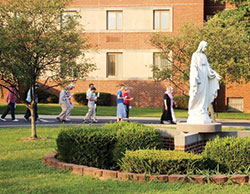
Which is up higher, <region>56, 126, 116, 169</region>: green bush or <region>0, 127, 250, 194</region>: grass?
<region>56, 126, 116, 169</region>: green bush

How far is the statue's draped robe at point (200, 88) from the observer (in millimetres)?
11266

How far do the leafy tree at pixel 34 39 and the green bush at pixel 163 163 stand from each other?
627cm

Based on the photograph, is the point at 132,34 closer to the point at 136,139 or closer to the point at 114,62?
the point at 114,62

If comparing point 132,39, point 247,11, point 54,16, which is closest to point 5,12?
point 54,16

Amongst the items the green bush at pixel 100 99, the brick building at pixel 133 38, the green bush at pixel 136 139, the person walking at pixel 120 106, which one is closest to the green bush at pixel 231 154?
the green bush at pixel 136 139

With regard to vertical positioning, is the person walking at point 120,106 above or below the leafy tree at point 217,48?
below

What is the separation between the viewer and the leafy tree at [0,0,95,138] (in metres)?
13.6

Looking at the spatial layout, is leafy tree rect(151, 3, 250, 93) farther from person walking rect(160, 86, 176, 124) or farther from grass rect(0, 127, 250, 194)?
grass rect(0, 127, 250, 194)

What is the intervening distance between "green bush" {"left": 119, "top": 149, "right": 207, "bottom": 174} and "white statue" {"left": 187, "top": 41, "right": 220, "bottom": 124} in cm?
286

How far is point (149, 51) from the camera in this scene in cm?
3459

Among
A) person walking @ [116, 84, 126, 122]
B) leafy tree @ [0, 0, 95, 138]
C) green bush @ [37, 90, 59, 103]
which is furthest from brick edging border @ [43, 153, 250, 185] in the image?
green bush @ [37, 90, 59, 103]

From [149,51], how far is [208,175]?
27080 mm

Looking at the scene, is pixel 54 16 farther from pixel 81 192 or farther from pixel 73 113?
pixel 73 113

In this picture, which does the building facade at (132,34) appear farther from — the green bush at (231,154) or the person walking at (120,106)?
the green bush at (231,154)
